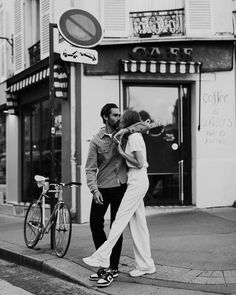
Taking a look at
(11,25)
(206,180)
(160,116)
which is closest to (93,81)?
(160,116)

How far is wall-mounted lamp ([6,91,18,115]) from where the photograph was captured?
13766 mm

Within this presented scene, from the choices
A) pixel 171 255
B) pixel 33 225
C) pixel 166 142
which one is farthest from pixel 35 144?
pixel 171 255

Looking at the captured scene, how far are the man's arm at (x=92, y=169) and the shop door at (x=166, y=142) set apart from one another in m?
4.91

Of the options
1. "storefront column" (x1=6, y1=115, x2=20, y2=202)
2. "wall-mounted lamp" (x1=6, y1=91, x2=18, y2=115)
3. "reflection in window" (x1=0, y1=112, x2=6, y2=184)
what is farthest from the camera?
"reflection in window" (x1=0, y1=112, x2=6, y2=184)

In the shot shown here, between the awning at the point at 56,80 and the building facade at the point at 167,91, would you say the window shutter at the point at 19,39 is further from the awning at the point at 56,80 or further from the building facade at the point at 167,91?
the building facade at the point at 167,91

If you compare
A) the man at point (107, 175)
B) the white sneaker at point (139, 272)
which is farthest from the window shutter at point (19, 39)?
the white sneaker at point (139, 272)

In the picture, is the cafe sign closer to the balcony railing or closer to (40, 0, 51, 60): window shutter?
the balcony railing

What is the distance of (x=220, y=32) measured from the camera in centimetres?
1055

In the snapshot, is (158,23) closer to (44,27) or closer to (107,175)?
(44,27)

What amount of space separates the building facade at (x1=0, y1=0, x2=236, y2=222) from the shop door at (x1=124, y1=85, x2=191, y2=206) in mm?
22

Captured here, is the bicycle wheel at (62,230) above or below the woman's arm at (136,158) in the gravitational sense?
below

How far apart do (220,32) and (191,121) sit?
6.56 feet

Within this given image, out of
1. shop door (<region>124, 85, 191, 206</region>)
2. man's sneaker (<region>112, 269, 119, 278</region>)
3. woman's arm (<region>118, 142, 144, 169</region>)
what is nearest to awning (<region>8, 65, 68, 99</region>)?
shop door (<region>124, 85, 191, 206</region>)

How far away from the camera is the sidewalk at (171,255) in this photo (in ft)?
17.8
